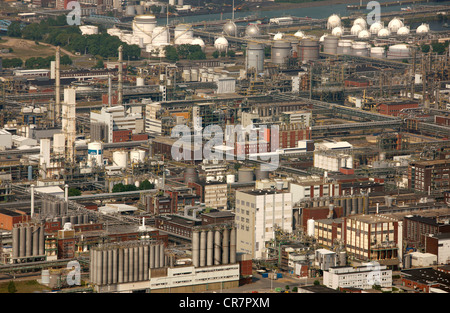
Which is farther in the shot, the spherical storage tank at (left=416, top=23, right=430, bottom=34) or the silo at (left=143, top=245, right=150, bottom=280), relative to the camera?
the spherical storage tank at (left=416, top=23, right=430, bottom=34)

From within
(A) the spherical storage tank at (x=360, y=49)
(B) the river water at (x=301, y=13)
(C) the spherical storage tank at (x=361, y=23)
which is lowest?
(A) the spherical storage tank at (x=360, y=49)

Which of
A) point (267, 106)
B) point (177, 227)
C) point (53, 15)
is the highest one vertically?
point (53, 15)

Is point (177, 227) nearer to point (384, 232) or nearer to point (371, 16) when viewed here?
point (384, 232)

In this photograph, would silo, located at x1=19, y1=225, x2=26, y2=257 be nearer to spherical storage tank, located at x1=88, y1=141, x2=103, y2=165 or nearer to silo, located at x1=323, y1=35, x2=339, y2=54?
spherical storage tank, located at x1=88, y1=141, x2=103, y2=165

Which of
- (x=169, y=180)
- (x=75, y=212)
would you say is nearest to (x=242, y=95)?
(x=169, y=180)

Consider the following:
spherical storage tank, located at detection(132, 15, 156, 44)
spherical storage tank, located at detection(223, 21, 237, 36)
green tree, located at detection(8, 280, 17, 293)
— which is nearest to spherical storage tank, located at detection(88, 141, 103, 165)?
green tree, located at detection(8, 280, 17, 293)

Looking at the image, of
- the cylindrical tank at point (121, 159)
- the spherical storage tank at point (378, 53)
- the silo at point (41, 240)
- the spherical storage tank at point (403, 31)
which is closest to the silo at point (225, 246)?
the silo at point (41, 240)

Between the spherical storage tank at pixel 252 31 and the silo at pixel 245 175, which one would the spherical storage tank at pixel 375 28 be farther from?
the silo at pixel 245 175
